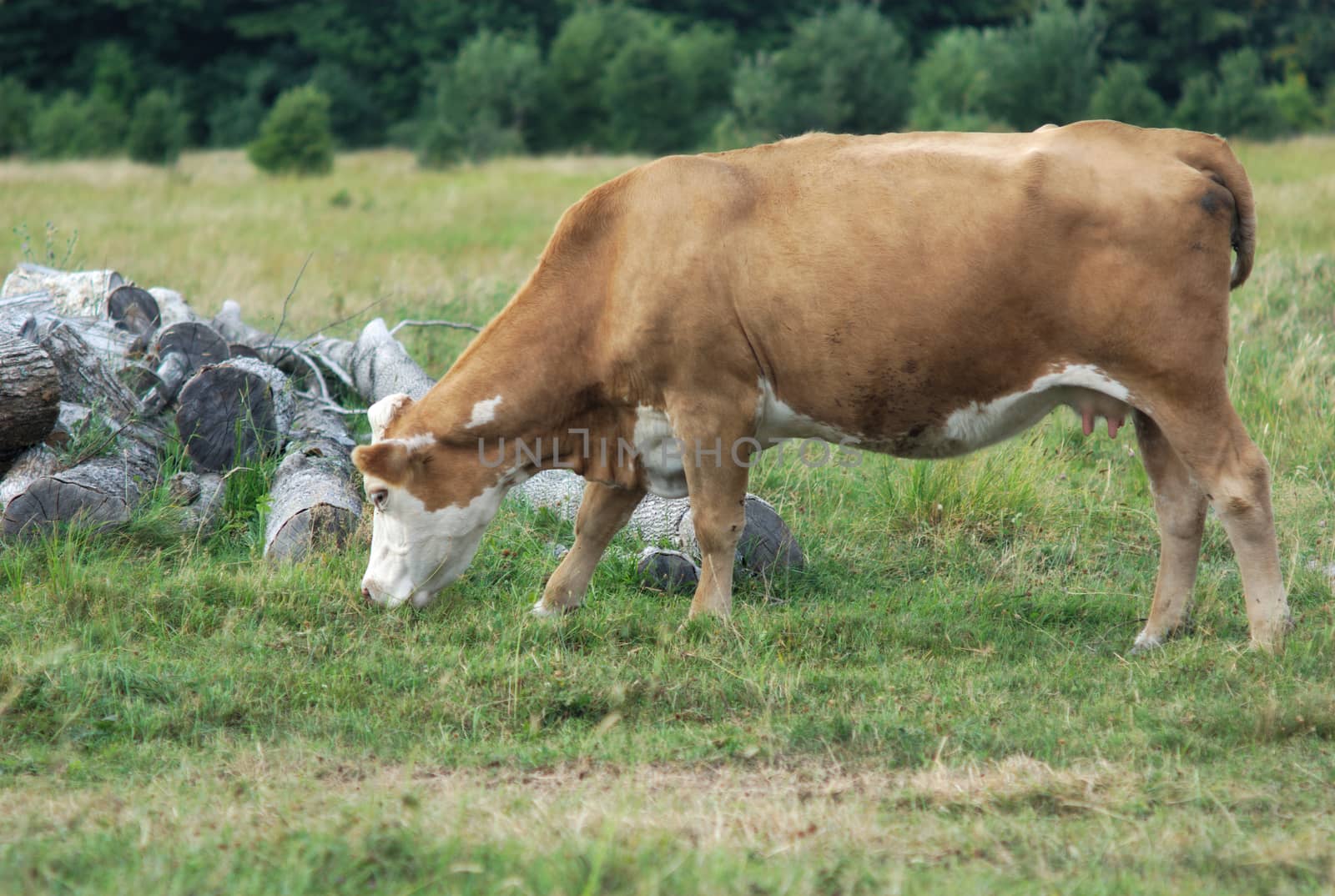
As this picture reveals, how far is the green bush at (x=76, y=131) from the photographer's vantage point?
38.8 metres

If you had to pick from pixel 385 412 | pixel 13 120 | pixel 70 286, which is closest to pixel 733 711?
pixel 385 412

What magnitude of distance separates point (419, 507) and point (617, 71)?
4074cm

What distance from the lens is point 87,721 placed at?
4.82 m

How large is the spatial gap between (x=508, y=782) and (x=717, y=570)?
66.7 inches

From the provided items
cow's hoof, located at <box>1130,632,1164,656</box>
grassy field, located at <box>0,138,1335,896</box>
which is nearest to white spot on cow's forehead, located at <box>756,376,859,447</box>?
grassy field, located at <box>0,138,1335,896</box>

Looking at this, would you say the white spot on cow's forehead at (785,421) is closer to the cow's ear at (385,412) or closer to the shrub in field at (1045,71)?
the cow's ear at (385,412)

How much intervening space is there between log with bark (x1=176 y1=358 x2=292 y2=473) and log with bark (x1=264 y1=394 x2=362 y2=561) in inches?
8.3

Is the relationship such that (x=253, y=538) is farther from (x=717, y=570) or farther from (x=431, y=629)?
(x=717, y=570)

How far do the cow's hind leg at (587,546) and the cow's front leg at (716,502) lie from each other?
1.38 ft

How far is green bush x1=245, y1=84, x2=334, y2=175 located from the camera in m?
31.7

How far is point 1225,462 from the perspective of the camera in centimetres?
507

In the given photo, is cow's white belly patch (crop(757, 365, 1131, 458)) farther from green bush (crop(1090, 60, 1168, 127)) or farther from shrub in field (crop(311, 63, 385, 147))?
shrub in field (crop(311, 63, 385, 147))

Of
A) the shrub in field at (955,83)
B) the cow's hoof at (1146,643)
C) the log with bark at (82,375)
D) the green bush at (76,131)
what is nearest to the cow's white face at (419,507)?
the log with bark at (82,375)

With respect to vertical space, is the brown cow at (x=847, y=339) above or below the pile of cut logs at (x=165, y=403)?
above
